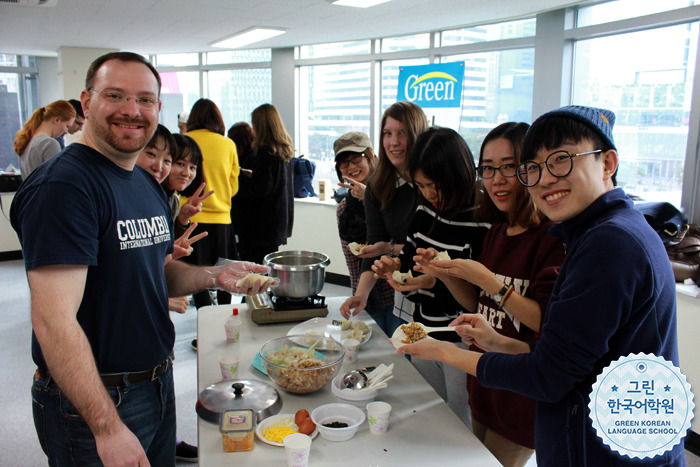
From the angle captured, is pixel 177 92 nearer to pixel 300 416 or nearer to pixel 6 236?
pixel 6 236

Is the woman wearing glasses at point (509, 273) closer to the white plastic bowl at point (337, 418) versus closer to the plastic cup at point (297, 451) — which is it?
the white plastic bowl at point (337, 418)

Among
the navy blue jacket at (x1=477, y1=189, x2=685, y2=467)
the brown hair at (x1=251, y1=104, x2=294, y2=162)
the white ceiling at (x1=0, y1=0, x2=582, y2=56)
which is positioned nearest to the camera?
the navy blue jacket at (x1=477, y1=189, x2=685, y2=467)

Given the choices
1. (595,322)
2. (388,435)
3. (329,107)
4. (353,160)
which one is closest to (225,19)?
(329,107)

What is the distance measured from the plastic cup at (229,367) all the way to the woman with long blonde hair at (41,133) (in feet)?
11.6

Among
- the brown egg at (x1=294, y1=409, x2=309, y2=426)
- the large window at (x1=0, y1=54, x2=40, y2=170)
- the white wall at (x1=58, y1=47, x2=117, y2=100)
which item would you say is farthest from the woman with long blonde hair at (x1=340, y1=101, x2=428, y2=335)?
the large window at (x1=0, y1=54, x2=40, y2=170)

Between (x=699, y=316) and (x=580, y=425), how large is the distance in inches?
84.3

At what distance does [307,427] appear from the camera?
1328mm

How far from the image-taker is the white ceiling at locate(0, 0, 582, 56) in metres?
4.37

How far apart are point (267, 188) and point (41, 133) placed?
2.22 m

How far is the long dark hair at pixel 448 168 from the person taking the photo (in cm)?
181

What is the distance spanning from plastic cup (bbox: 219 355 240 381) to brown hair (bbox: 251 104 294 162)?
2.49 m

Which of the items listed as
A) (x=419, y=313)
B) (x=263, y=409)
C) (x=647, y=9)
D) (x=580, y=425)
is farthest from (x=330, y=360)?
(x=647, y=9)

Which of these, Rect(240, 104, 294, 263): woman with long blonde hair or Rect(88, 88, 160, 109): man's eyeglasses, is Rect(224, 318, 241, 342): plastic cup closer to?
Rect(88, 88, 160, 109): man's eyeglasses

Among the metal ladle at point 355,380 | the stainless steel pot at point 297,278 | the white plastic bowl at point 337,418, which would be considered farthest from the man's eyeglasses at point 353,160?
the white plastic bowl at point 337,418
